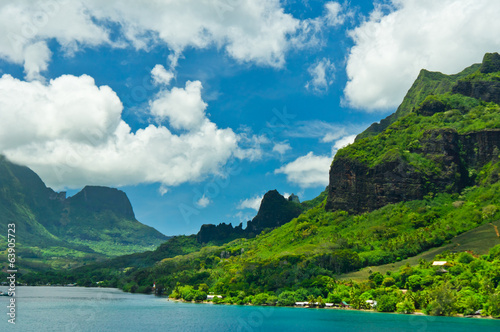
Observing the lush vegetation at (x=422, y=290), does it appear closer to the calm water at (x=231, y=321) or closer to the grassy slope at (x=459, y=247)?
the calm water at (x=231, y=321)

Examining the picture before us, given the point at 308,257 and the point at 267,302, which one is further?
the point at 308,257

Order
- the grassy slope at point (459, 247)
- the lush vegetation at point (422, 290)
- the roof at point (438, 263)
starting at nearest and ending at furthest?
the lush vegetation at point (422, 290) → the roof at point (438, 263) → the grassy slope at point (459, 247)

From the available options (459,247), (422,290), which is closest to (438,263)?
(422,290)

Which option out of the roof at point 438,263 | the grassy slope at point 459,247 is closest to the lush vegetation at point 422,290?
the roof at point 438,263

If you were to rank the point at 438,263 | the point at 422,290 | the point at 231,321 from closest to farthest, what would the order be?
1. the point at 231,321
2. the point at 422,290
3. the point at 438,263

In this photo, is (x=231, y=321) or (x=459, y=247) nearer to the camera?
(x=231, y=321)

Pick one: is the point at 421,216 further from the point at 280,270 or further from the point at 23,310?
the point at 23,310

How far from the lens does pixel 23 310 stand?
13612 cm

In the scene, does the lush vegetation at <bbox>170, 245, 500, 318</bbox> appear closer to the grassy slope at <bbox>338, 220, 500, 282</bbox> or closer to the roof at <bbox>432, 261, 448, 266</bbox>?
the roof at <bbox>432, 261, 448, 266</bbox>

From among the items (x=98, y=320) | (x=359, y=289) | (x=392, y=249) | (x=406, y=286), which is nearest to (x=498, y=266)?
(x=406, y=286)

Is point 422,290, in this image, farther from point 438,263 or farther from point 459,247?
point 459,247

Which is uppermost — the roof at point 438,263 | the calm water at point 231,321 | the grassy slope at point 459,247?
the grassy slope at point 459,247

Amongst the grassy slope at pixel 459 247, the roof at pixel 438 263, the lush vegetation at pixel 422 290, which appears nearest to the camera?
the lush vegetation at pixel 422 290

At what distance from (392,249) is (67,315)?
126866 mm
